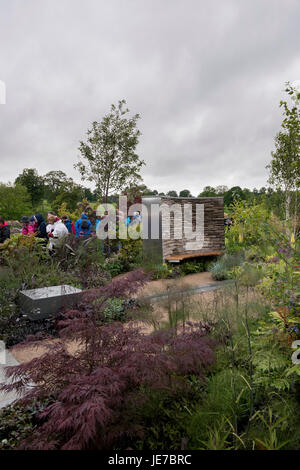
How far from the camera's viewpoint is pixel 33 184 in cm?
4297

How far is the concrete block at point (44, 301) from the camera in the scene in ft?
15.8

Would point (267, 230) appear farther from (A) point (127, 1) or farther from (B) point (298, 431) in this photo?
(A) point (127, 1)

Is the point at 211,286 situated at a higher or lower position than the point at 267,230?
lower

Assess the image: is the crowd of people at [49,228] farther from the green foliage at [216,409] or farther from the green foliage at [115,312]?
the green foliage at [216,409]

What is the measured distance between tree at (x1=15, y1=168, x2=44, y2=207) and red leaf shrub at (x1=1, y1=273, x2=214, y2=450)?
42597 mm

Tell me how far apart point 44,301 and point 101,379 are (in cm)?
348

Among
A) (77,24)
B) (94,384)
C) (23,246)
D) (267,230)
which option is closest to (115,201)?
(23,246)

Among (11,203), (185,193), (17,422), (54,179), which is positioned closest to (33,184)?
(54,179)

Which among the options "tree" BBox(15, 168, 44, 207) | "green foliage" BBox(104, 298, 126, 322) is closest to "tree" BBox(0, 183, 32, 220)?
"tree" BBox(15, 168, 44, 207)

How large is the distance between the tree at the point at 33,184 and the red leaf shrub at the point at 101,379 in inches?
1677

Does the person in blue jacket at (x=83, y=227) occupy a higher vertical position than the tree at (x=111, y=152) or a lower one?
lower

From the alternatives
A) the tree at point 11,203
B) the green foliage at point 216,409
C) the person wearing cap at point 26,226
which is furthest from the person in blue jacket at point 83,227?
the tree at point 11,203

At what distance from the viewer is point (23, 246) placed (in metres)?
6.61

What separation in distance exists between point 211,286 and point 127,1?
600 centimetres
